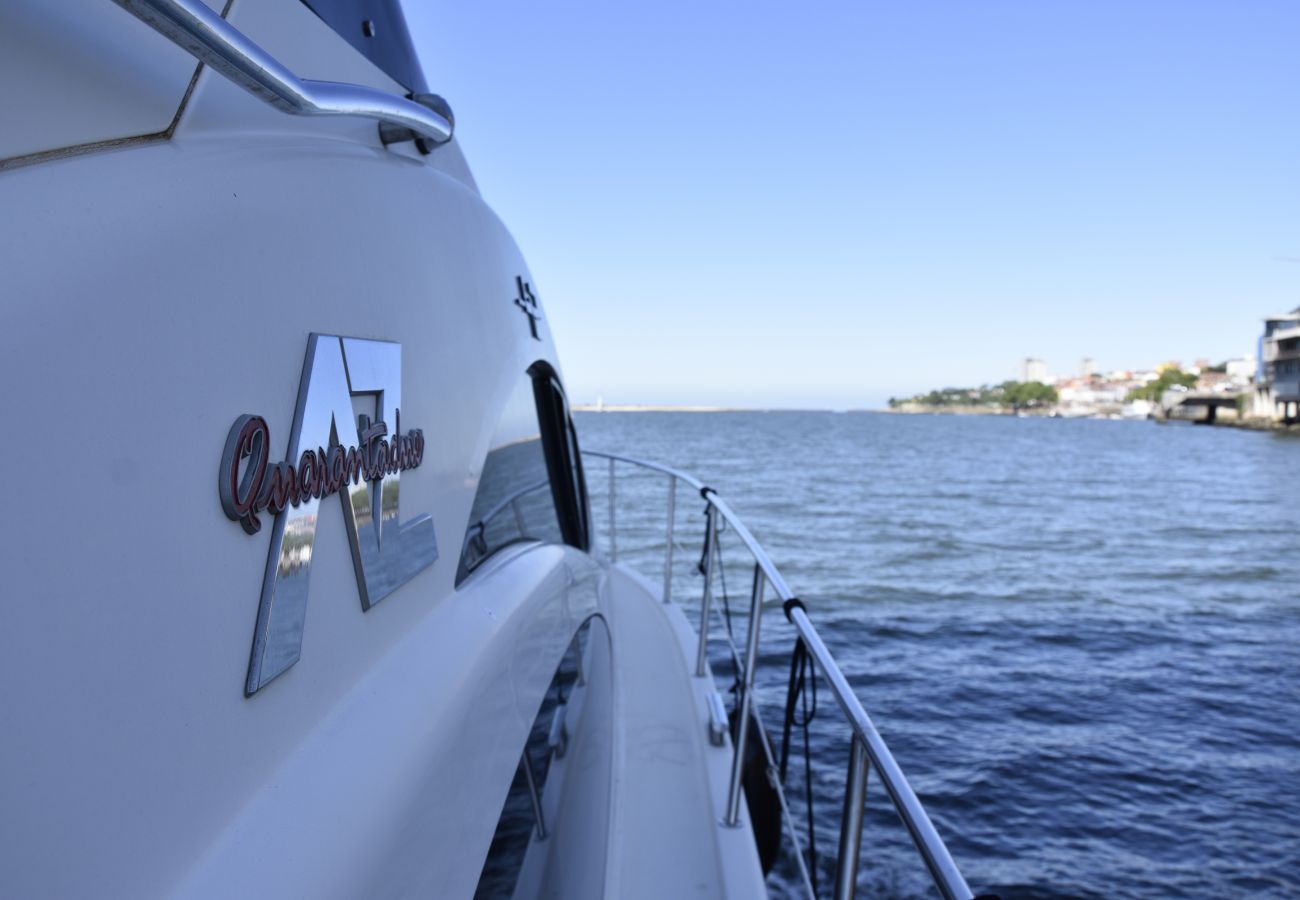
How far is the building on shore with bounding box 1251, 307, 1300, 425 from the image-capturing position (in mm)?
62906

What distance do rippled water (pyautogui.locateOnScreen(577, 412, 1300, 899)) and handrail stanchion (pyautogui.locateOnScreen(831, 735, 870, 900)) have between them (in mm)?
3261

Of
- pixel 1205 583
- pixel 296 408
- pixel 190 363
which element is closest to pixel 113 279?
pixel 190 363

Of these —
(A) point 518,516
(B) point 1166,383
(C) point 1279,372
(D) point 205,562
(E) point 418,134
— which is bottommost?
(A) point 518,516

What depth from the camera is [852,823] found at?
1440mm

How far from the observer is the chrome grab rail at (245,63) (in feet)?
2.26

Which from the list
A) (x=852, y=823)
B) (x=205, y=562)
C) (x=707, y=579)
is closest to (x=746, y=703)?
(x=852, y=823)

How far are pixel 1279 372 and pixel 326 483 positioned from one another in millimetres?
80069

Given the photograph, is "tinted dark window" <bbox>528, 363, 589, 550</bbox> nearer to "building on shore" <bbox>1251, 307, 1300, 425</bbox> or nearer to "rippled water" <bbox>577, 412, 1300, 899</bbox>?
"rippled water" <bbox>577, 412, 1300, 899</bbox>

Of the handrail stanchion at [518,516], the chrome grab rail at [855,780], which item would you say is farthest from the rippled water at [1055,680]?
the handrail stanchion at [518,516]

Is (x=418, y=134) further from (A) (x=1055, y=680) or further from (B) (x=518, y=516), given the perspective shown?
(A) (x=1055, y=680)

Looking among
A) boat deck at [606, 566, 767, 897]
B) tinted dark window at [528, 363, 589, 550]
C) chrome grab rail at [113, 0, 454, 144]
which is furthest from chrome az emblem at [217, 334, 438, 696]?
tinted dark window at [528, 363, 589, 550]

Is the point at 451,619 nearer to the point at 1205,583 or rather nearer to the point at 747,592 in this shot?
the point at 747,592

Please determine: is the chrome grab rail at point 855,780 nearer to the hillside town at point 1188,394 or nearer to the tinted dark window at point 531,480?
the tinted dark window at point 531,480

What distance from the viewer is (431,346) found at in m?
1.45
